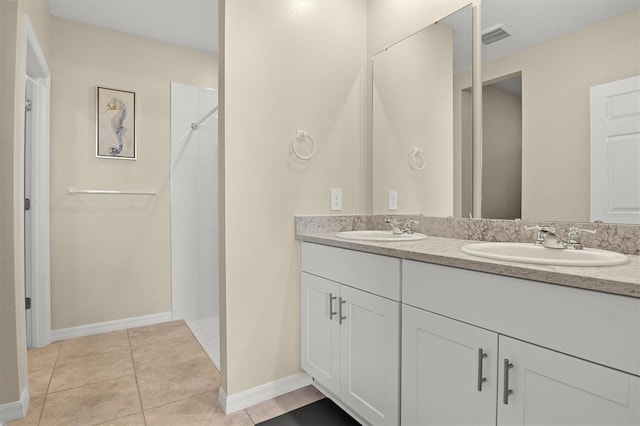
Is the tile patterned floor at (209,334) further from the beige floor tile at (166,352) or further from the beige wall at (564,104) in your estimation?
the beige wall at (564,104)

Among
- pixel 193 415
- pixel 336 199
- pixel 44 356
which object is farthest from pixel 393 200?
pixel 44 356

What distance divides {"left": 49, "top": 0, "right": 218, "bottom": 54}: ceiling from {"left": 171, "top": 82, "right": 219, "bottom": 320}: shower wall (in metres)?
0.44

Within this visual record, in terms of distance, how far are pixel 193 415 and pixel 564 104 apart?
2.17m

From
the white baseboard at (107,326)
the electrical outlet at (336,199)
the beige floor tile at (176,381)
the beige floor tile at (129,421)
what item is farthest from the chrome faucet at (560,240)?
the white baseboard at (107,326)

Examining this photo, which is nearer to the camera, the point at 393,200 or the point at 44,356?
the point at 393,200

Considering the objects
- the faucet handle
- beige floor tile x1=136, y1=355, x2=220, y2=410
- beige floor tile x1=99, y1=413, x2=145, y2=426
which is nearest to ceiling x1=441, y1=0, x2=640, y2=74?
the faucet handle

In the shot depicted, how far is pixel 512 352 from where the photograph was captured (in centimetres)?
93

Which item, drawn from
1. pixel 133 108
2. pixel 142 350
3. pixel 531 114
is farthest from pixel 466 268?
pixel 133 108

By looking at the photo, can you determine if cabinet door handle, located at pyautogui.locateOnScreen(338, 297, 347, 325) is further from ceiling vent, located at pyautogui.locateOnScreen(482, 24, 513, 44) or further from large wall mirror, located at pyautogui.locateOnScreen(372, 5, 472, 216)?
ceiling vent, located at pyautogui.locateOnScreen(482, 24, 513, 44)

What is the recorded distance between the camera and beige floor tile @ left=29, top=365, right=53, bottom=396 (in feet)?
6.26

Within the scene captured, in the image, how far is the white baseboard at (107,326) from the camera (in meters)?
2.66

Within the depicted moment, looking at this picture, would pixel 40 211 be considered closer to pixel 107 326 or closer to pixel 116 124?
pixel 116 124

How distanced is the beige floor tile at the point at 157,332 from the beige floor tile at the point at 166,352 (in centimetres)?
7

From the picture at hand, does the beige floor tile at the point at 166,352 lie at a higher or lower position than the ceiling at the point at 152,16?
lower
